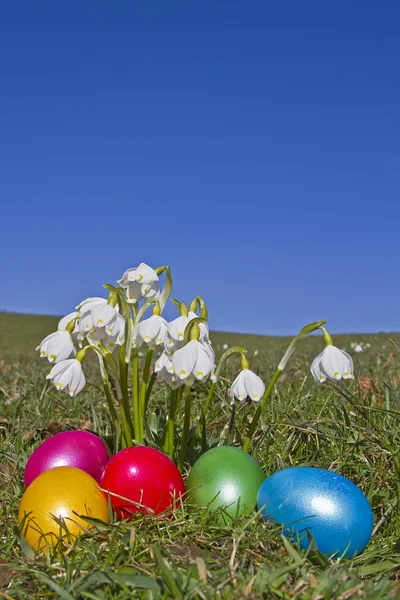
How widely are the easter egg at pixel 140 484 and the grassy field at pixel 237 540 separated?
116 millimetres

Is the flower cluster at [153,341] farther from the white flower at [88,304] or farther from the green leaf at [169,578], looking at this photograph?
the green leaf at [169,578]

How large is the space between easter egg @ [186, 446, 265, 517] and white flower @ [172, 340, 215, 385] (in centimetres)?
58

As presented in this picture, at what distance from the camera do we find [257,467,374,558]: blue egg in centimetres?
291

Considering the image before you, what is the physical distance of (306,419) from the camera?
173 inches

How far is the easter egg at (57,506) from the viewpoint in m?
2.90

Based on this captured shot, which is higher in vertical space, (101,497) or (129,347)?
(129,347)

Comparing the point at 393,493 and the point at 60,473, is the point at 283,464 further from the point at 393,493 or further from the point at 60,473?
the point at 60,473

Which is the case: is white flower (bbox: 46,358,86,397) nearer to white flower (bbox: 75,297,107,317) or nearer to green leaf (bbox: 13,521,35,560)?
white flower (bbox: 75,297,107,317)

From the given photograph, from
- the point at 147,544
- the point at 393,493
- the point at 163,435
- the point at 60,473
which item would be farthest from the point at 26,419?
→ the point at 393,493

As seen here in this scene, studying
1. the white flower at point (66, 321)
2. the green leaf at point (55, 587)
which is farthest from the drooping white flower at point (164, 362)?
the green leaf at point (55, 587)

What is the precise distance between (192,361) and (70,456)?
108cm

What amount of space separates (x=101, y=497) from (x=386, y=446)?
5.70 feet

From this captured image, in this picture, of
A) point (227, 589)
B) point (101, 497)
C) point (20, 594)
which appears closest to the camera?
point (227, 589)

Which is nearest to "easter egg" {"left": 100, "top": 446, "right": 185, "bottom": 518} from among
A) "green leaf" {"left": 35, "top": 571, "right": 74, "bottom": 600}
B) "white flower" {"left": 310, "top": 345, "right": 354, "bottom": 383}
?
"green leaf" {"left": 35, "top": 571, "right": 74, "bottom": 600}
